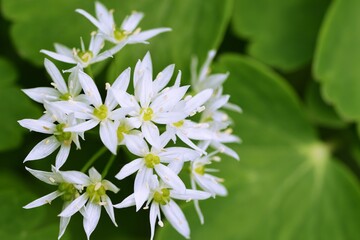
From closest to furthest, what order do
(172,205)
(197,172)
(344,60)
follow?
1. (172,205)
2. (197,172)
3. (344,60)

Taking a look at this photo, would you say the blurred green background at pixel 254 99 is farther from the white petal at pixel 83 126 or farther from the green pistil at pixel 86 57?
the white petal at pixel 83 126

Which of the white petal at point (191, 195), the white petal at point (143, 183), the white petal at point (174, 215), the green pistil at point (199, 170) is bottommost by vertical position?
the white petal at point (174, 215)

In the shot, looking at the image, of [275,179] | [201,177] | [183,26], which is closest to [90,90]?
[201,177]

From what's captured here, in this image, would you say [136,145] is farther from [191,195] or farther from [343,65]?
[343,65]

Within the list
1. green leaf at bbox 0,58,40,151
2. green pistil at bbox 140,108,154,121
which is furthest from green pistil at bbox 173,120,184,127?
green leaf at bbox 0,58,40,151

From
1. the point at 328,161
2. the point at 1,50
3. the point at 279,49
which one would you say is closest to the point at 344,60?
the point at 279,49

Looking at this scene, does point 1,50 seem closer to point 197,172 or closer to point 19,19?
point 19,19

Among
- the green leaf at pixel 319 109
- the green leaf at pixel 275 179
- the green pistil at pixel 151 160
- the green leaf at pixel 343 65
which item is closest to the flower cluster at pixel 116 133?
the green pistil at pixel 151 160

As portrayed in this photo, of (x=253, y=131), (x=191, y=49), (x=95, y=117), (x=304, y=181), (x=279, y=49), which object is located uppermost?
(x=95, y=117)
